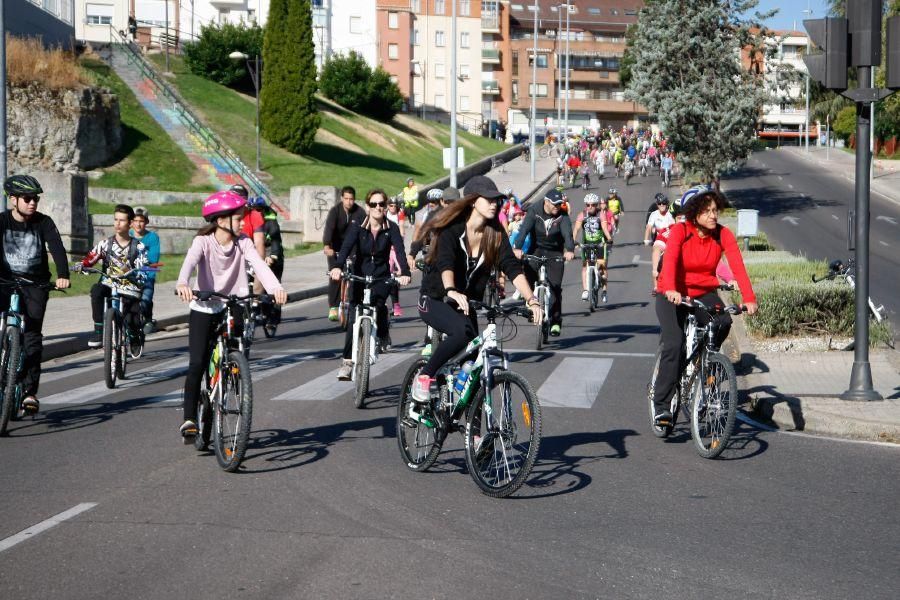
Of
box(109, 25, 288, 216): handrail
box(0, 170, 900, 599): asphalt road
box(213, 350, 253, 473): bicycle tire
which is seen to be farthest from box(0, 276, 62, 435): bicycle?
box(109, 25, 288, 216): handrail

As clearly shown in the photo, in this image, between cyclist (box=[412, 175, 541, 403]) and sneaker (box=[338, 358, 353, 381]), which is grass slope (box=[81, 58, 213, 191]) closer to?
sneaker (box=[338, 358, 353, 381])

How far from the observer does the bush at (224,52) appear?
59375 mm

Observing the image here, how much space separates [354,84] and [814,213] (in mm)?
30437

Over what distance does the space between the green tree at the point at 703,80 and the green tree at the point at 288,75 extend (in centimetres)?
1361

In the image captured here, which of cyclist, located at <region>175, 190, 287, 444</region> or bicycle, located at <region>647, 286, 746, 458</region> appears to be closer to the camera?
cyclist, located at <region>175, 190, 287, 444</region>

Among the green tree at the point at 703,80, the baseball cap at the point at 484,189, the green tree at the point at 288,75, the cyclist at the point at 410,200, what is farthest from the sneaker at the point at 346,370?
the green tree at the point at 288,75

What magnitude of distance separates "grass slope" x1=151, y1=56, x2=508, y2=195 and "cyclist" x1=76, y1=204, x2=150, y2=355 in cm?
3092

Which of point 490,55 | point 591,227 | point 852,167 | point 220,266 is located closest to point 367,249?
point 220,266

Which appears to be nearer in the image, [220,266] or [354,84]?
[220,266]

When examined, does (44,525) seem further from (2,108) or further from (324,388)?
(2,108)

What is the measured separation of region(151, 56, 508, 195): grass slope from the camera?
4872cm

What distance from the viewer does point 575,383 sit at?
1223 centimetres

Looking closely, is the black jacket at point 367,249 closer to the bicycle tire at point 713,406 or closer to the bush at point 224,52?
the bicycle tire at point 713,406

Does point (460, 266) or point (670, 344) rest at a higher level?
Answer: point (460, 266)
